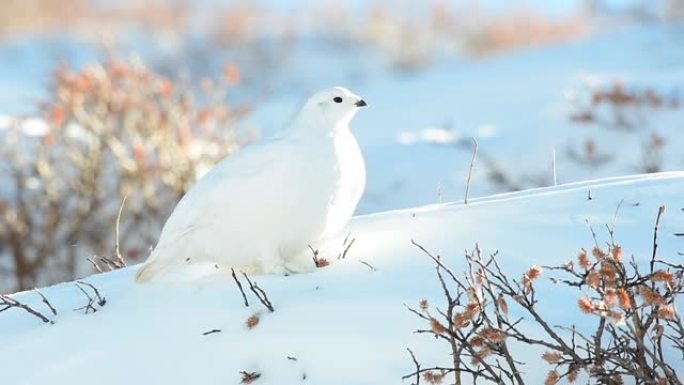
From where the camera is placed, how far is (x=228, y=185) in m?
3.05

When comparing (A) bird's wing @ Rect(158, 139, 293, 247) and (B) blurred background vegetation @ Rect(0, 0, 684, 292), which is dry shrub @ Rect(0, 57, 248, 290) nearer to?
(B) blurred background vegetation @ Rect(0, 0, 684, 292)

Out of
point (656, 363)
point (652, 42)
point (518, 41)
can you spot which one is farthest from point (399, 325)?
point (518, 41)

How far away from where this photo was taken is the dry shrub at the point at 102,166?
7402mm

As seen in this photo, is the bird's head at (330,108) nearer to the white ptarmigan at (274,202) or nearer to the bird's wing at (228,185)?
the white ptarmigan at (274,202)

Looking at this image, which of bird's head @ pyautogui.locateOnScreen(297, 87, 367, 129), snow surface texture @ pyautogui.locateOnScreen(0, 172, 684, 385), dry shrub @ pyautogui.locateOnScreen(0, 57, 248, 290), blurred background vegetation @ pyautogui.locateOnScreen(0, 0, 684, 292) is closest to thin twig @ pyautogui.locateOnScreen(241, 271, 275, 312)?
snow surface texture @ pyautogui.locateOnScreen(0, 172, 684, 385)

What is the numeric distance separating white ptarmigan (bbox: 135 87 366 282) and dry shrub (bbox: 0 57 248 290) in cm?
414

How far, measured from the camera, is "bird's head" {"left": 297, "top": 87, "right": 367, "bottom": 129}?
10.3ft

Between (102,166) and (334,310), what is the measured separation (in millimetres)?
5353

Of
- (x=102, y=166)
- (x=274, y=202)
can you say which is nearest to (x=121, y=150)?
(x=102, y=166)

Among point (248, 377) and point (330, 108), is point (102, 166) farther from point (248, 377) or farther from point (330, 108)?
point (248, 377)

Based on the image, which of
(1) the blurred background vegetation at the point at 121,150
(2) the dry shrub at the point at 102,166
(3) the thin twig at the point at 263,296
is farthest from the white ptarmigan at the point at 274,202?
(2) the dry shrub at the point at 102,166

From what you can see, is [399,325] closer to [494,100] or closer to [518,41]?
[494,100]

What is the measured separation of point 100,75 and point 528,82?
16.3 ft

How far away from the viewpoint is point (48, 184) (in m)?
7.55
